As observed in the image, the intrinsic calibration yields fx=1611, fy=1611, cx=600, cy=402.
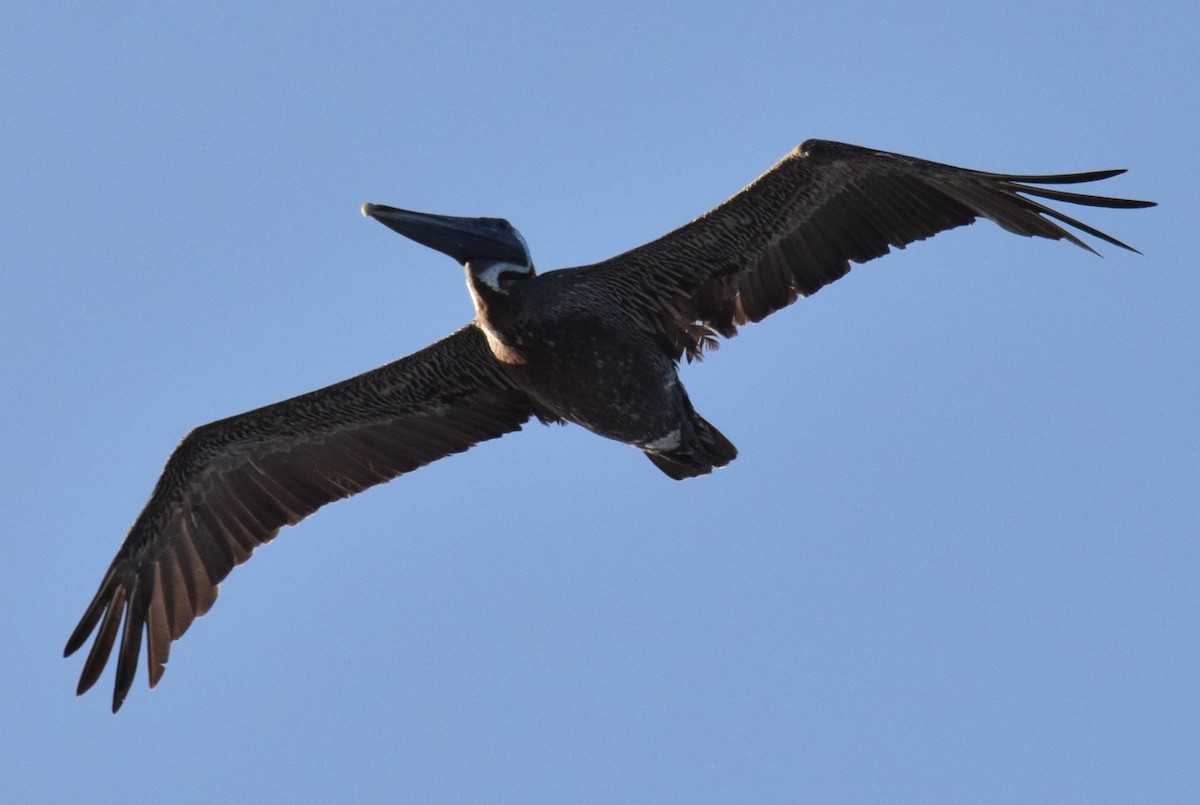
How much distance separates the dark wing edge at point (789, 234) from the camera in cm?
1076

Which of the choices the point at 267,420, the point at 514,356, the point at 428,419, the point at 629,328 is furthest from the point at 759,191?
the point at 267,420

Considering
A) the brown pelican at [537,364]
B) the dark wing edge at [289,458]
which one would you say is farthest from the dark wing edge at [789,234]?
the dark wing edge at [289,458]

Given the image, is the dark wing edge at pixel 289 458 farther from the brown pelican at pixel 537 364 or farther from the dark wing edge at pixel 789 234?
the dark wing edge at pixel 789 234

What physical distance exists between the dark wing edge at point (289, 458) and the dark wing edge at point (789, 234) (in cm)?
130

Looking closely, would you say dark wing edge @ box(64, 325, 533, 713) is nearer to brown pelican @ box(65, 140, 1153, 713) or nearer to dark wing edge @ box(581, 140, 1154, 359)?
brown pelican @ box(65, 140, 1153, 713)

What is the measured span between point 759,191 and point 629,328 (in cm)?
128

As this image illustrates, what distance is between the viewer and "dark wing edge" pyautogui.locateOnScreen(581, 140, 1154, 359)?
10758mm

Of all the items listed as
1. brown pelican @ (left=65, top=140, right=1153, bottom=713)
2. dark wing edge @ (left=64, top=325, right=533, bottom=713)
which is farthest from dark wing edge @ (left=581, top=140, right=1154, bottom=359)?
dark wing edge @ (left=64, top=325, right=533, bottom=713)

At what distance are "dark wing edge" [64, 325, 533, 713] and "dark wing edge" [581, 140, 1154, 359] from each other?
51.0 inches

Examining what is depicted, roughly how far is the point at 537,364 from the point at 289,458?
220 centimetres

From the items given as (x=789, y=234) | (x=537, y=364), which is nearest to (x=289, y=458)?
(x=537, y=364)

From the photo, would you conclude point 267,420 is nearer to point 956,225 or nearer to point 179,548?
point 179,548

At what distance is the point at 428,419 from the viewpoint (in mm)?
11688

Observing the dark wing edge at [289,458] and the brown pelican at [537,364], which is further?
the dark wing edge at [289,458]
